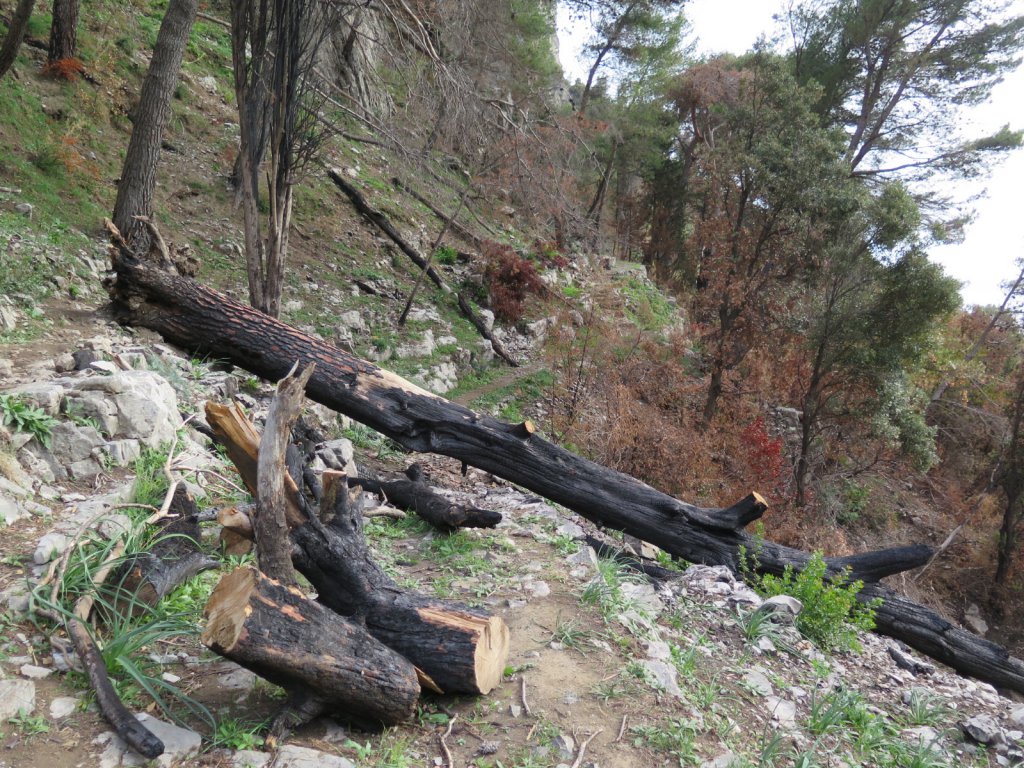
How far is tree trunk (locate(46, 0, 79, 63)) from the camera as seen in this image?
367 inches

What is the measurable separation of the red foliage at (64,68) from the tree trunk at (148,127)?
283cm

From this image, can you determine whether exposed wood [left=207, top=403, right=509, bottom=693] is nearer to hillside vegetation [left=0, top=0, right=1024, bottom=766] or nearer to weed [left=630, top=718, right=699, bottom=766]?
weed [left=630, top=718, right=699, bottom=766]

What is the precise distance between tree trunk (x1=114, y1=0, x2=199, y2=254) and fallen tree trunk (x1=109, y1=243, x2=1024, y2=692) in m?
2.13

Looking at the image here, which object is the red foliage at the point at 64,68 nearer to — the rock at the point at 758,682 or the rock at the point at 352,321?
the rock at the point at 352,321

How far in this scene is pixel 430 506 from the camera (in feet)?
16.5

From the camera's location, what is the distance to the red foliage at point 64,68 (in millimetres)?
9359

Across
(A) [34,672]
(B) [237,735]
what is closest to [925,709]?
(B) [237,735]

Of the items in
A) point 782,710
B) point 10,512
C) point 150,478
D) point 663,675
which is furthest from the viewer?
point 150,478

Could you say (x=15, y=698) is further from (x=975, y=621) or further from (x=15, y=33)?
(x=975, y=621)

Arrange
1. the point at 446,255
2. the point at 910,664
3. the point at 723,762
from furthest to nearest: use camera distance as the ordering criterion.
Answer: the point at 446,255 < the point at 910,664 < the point at 723,762

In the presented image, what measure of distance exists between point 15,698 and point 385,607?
4.23 feet

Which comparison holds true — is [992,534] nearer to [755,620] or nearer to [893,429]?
[893,429]

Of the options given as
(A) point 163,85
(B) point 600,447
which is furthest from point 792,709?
(A) point 163,85

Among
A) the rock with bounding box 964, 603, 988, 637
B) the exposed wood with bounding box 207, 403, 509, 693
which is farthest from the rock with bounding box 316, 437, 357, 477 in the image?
the rock with bounding box 964, 603, 988, 637
